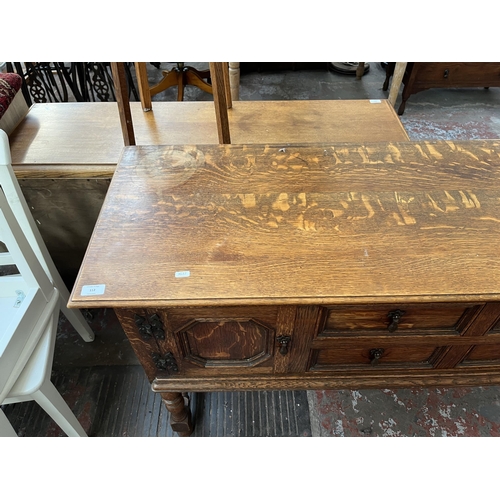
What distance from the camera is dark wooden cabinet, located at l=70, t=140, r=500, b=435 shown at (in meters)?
0.74

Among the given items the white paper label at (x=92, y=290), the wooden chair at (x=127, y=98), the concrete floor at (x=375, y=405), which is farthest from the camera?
the concrete floor at (x=375, y=405)

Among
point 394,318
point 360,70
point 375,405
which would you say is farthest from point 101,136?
point 360,70

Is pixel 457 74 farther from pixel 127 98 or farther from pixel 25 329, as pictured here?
pixel 25 329

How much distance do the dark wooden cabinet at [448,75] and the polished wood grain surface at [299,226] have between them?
80.7 inches

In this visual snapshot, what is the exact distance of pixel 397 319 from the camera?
814mm

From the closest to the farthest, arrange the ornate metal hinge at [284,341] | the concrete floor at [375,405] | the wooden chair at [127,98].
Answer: the ornate metal hinge at [284,341] < the wooden chair at [127,98] < the concrete floor at [375,405]

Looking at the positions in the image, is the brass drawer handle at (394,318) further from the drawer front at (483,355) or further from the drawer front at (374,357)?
the drawer front at (483,355)

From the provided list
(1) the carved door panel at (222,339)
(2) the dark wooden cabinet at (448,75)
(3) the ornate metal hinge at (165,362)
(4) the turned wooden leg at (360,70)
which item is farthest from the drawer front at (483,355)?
(4) the turned wooden leg at (360,70)

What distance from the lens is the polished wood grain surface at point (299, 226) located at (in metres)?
0.73

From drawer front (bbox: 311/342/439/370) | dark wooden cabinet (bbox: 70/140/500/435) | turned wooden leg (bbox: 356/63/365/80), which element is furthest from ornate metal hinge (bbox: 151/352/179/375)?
turned wooden leg (bbox: 356/63/365/80)

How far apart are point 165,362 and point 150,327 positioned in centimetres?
18

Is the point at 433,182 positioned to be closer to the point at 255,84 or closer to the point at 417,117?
the point at 417,117

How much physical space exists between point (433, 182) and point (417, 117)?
7.68 ft

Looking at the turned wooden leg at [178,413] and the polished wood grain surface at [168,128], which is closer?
the turned wooden leg at [178,413]
